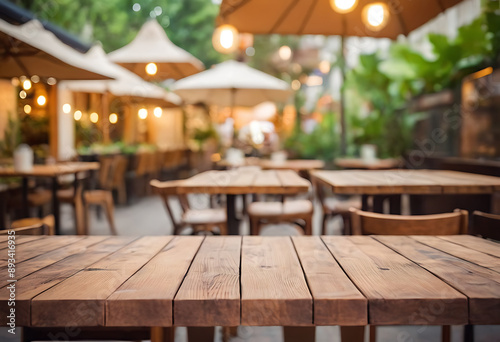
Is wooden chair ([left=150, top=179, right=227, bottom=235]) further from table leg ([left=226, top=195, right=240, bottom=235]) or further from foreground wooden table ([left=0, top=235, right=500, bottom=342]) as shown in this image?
foreground wooden table ([left=0, top=235, right=500, bottom=342])

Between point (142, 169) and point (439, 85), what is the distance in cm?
568

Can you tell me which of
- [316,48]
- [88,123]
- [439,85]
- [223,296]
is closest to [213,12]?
[88,123]

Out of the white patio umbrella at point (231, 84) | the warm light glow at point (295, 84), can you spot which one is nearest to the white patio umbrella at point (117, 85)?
the white patio umbrella at point (231, 84)

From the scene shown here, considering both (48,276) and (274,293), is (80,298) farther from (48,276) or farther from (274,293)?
(274,293)

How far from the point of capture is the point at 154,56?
21.8 ft

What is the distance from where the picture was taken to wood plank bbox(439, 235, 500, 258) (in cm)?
129

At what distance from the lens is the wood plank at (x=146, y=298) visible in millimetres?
867

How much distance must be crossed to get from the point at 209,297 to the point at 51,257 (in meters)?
0.59

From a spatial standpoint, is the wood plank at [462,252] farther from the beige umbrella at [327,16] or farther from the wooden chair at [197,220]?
the beige umbrella at [327,16]

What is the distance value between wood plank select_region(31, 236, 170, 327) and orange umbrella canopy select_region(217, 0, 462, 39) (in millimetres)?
2843

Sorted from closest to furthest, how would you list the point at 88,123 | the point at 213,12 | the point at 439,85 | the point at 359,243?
the point at 359,243 < the point at 439,85 < the point at 88,123 < the point at 213,12

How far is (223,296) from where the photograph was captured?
34.7 inches

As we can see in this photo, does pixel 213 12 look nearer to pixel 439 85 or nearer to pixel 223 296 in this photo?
pixel 439 85

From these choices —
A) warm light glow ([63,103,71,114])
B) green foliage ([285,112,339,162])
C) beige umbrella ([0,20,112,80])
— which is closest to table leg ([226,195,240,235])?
beige umbrella ([0,20,112,80])
